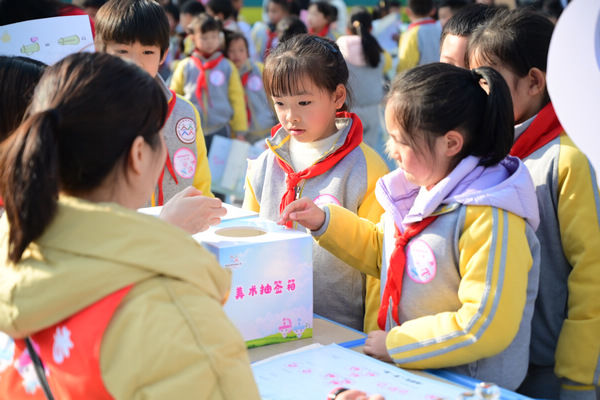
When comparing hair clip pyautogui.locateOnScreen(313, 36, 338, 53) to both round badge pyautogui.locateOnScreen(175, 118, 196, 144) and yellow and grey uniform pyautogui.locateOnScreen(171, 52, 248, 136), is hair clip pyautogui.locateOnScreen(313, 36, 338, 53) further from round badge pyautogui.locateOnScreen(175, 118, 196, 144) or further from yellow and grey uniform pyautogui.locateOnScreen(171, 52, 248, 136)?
yellow and grey uniform pyautogui.locateOnScreen(171, 52, 248, 136)

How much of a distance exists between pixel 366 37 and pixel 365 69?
28 cm

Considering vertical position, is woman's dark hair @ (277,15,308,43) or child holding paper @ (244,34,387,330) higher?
woman's dark hair @ (277,15,308,43)

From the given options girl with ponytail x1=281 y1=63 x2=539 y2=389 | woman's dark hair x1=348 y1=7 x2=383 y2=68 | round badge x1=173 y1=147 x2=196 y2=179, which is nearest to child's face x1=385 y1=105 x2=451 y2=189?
girl with ponytail x1=281 y1=63 x2=539 y2=389

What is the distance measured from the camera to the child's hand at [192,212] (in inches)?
58.6

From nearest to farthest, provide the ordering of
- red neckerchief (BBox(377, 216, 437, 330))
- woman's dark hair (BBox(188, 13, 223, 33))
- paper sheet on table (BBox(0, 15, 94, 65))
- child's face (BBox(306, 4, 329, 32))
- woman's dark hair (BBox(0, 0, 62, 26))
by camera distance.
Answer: red neckerchief (BBox(377, 216, 437, 330)) < paper sheet on table (BBox(0, 15, 94, 65)) < woman's dark hair (BBox(0, 0, 62, 26)) < woman's dark hair (BBox(188, 13, 223, 33)) < child's face (BBox(306, 4, 329, 32))

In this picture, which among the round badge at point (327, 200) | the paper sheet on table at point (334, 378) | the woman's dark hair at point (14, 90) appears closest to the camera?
the paper sheet on table at point (334, 378)

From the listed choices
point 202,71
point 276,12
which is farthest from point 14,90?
point 276,12

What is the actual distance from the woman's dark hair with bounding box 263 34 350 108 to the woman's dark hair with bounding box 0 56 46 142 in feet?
2.34

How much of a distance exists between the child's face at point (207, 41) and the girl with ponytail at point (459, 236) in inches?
159

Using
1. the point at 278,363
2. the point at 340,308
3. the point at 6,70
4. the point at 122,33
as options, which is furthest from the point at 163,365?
the point at 122,33

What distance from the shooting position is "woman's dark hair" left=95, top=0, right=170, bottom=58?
2.30 m

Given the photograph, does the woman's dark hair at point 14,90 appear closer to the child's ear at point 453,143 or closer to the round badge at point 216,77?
the child's ear at point 453,143

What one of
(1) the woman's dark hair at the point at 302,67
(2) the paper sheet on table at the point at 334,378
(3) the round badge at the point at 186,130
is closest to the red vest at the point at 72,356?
(2) the paper sheet on table at the point at 334,378

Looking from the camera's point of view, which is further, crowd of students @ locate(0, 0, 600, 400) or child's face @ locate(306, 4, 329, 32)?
child's face @ locate(306, 4, 329, 32)
